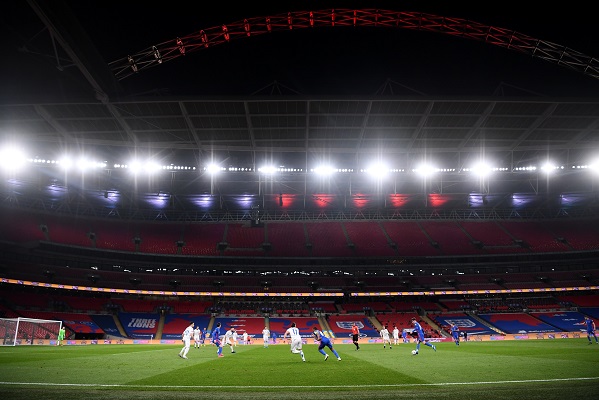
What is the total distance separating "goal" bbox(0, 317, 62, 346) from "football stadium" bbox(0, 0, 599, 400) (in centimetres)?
17

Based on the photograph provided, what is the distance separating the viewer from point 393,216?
60594 mm

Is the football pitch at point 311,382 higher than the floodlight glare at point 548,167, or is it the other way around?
the floodlight glare at point 548,167

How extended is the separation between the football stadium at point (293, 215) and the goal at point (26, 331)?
0.17 metres

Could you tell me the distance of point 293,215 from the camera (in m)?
60.2

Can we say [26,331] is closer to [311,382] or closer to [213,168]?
[213,168]

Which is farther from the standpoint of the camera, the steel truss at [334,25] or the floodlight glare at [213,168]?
the floodlight glare at [213,168]

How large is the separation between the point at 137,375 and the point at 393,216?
53078 mm

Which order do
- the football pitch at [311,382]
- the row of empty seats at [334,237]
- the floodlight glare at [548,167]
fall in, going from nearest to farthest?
the football pitch at [311,382] → the floodlight glare at [548,167] → the row of empty seats at [334,237]

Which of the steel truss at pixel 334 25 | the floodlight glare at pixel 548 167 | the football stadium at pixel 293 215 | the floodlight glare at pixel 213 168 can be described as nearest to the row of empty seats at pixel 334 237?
the football stadium at pixel 293 215

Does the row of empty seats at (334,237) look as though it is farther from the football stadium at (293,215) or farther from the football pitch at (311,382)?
the football pitch at (311,382)

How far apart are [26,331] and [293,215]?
3732cm

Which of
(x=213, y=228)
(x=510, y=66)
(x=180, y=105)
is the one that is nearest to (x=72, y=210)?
(x=213, y=228)

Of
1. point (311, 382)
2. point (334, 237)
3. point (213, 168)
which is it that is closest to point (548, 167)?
point (334, 237)

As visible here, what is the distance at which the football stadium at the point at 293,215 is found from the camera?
15.5 meters
